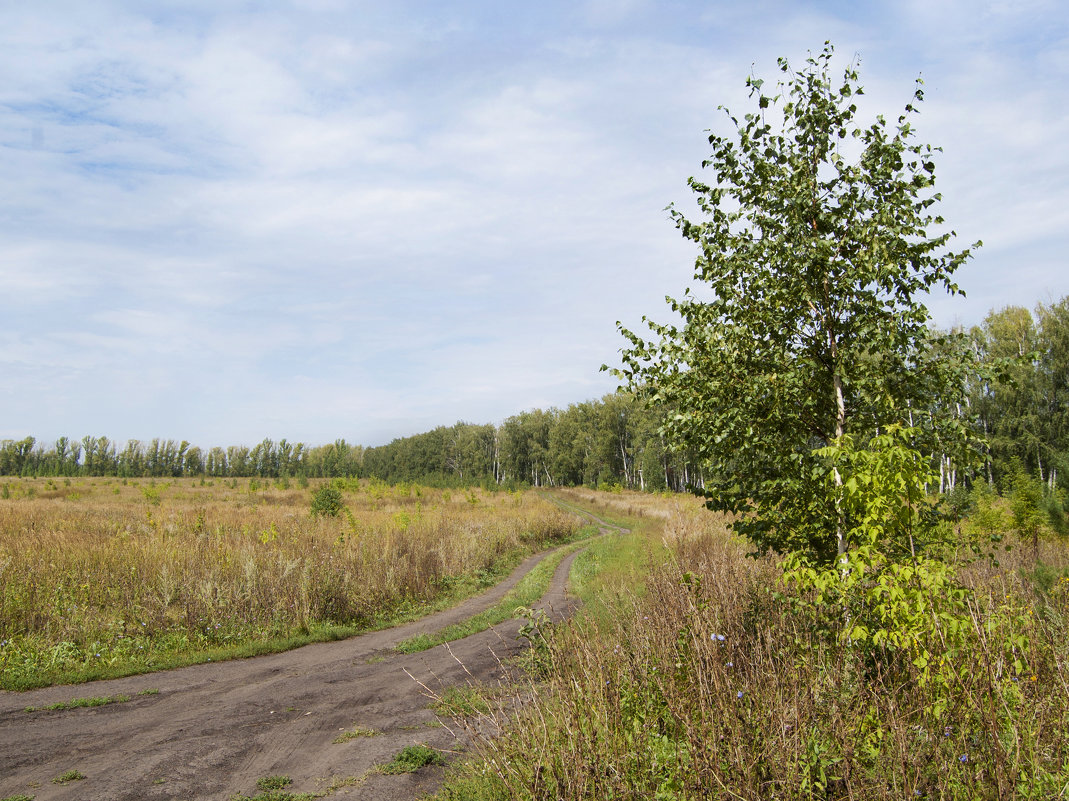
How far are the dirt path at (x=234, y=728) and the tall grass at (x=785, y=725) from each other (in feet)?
5.64

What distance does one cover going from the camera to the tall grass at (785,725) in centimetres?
326

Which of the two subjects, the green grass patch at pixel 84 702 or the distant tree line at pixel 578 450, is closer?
the green grass patch at pixel 84 702

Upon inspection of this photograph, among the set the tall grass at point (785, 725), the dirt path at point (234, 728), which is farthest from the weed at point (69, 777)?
the tall grass at point (785, 725)

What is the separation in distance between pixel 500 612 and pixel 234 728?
7.60 m

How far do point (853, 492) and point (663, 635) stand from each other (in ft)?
6.40

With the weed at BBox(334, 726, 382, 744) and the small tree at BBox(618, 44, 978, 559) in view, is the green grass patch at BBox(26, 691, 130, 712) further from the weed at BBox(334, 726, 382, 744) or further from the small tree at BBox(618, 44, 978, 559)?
the small tree at BBox(618, 44, 978, 559)

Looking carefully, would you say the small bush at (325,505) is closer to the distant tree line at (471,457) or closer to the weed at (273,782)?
the weed at (273,782)

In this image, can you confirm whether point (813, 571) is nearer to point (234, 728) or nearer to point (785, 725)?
point (785, 725)

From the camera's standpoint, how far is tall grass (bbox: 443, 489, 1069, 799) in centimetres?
326

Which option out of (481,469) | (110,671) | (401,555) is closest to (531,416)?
(481,469)

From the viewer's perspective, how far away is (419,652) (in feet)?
36.1

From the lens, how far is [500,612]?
1409 centimetres

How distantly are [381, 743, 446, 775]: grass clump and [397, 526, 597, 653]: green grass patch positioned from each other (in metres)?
4.47

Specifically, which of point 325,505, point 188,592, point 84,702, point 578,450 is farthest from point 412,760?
point 578,450
